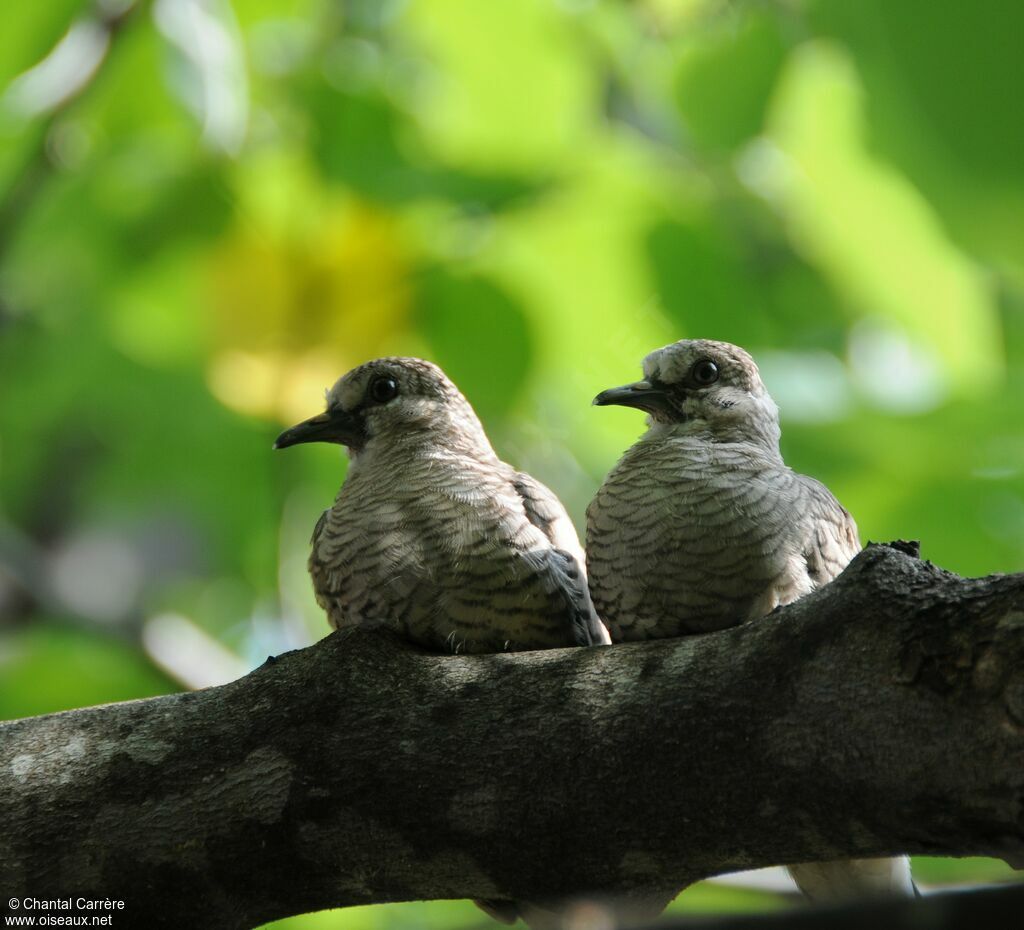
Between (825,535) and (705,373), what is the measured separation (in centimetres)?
72

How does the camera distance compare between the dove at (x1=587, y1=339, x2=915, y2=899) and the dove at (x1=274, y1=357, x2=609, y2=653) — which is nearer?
the dove at (x1=587, y1=339, x2=915, y2=899)

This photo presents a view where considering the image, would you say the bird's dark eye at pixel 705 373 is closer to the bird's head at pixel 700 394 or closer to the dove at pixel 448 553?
the bird's head at pixel 700 394

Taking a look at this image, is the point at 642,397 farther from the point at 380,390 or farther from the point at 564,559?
the point at 380,390

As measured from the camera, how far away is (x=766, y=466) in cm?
349

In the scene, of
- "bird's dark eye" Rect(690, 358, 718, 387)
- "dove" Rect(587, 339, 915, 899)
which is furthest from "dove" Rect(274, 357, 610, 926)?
"bird's dark eye" Rect(690, 358, 718, 387)

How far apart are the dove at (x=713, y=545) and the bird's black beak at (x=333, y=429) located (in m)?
Result: 0.85

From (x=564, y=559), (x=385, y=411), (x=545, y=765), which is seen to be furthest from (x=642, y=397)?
(x=545, y=765)

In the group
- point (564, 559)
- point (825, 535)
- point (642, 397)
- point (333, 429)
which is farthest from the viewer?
point (333, 429)

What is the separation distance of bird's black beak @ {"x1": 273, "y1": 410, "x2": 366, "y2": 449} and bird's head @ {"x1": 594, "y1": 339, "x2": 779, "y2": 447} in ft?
2.71

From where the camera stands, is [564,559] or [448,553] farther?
[564,559]

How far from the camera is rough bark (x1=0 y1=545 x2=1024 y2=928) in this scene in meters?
2.32

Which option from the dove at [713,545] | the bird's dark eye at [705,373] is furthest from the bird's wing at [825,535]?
the bird's dark eye at [705,373]

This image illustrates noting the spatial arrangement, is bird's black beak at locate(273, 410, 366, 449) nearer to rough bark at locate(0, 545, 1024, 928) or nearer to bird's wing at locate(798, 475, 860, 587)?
rough bark at locate(0, 545, 1024, 928)

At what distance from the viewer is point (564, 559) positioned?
355cm
